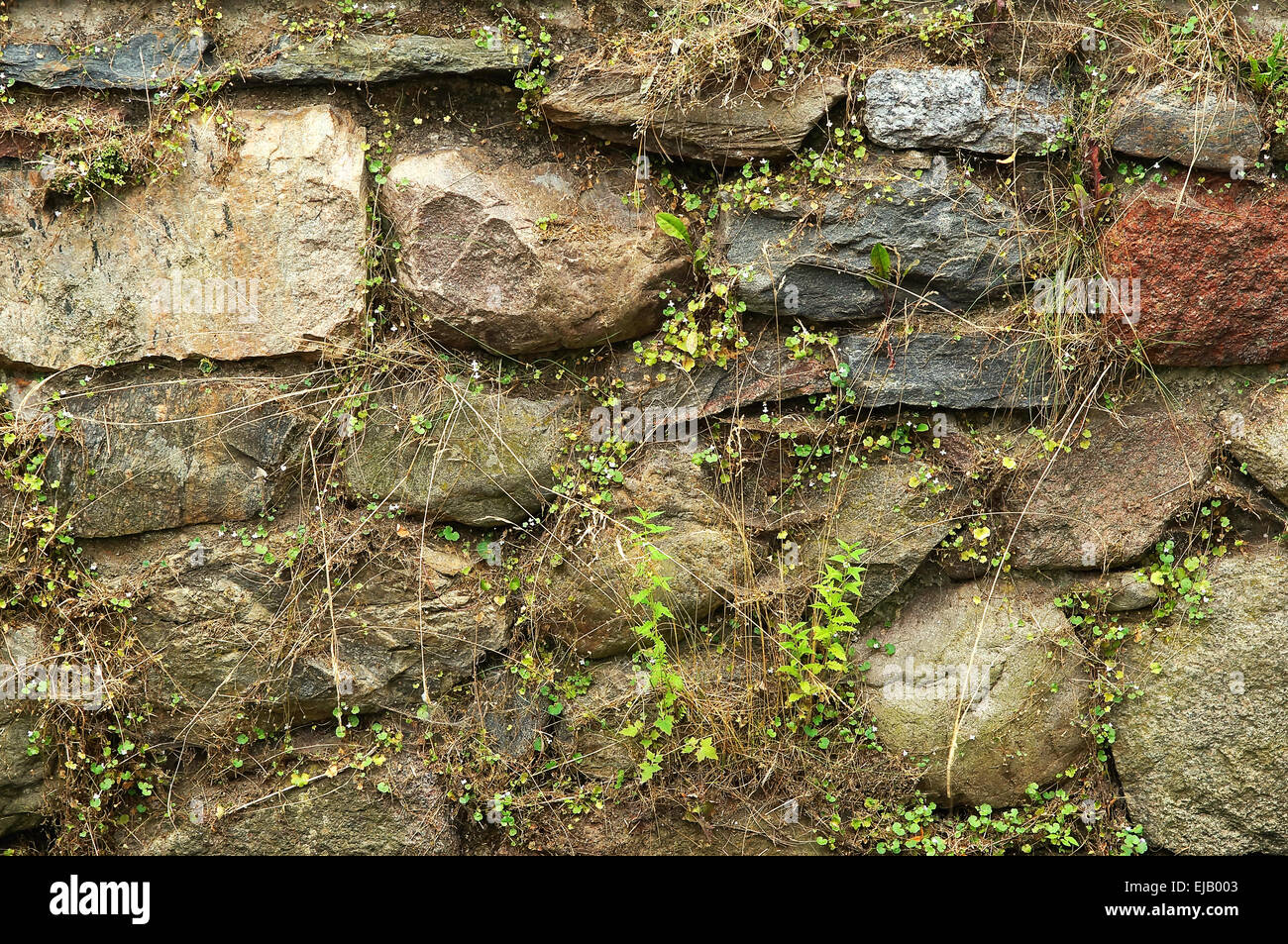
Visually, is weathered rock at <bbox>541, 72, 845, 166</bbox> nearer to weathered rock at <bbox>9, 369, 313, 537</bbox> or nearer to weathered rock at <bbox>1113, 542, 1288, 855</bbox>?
weathered rock at <bbox>9, 369, 313, 537</bbox>

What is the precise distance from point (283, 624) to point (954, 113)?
10.2 ft

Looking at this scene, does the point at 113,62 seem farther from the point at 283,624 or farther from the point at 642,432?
the point at 642,432

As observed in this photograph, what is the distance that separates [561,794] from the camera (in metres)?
3.52

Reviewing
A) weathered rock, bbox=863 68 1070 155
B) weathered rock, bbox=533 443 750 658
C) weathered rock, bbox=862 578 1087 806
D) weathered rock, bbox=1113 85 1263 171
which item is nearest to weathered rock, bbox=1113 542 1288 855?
weathered rock, bbox=862 578 1087 806

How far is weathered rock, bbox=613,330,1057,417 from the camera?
351cm

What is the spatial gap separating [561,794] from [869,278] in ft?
7.40

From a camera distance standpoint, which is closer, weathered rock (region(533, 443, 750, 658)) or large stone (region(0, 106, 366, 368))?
large stone (region(0, 106, 366, 368))

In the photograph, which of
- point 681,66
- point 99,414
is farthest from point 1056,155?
point 99,414

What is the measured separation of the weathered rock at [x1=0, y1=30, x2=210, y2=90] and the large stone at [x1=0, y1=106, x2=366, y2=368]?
0.75 feet

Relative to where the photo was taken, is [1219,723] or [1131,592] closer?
[1219,723]

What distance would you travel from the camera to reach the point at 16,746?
11.1ft

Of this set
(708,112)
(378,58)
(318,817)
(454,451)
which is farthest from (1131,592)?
(378,58)

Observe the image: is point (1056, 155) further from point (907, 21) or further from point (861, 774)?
point (861, 774)

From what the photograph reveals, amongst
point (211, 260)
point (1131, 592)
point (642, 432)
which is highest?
point (211, 260)
